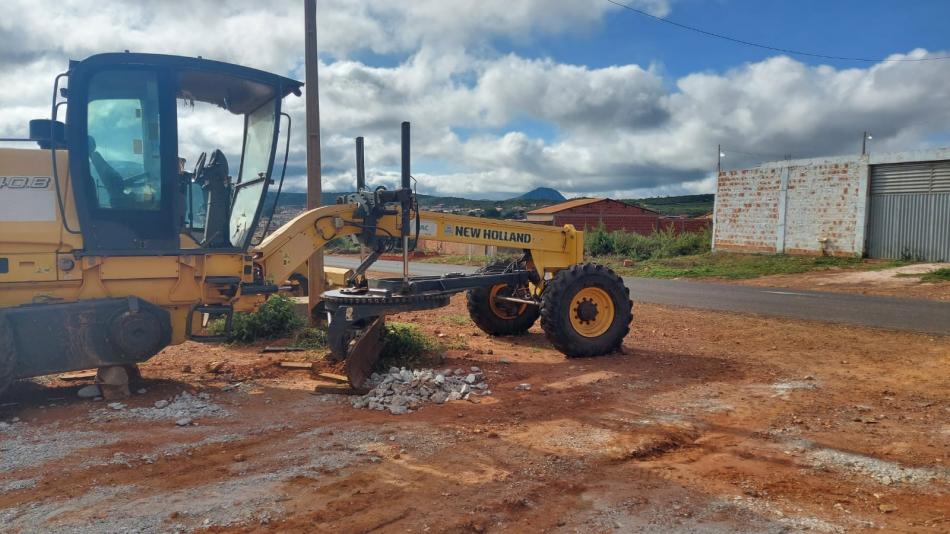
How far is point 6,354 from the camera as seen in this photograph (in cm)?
611

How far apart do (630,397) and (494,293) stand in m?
3.75

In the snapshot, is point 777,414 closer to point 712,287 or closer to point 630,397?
point 630,397

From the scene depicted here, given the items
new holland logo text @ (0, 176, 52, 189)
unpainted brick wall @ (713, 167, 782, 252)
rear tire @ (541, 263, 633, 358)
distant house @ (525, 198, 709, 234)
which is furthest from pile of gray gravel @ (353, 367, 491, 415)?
distant house @ (525, 198, 709, 234)

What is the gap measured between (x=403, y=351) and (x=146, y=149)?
11.1ft

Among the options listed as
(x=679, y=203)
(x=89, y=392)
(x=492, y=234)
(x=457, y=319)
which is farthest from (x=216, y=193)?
(x=679, y=203)

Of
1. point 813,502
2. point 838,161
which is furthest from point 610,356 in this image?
point 838,161

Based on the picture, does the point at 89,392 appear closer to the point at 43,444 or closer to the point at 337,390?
the point at 43,444

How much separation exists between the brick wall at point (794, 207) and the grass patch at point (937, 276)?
4.72m

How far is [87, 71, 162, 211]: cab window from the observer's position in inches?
260

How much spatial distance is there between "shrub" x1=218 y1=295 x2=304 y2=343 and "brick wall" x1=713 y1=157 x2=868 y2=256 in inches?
838

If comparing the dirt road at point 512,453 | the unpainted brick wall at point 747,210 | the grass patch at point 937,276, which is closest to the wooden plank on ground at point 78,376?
the dirt road at point 512,453

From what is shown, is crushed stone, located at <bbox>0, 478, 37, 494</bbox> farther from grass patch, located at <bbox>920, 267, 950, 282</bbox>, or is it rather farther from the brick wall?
the brick wall

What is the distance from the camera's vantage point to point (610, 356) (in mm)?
8953

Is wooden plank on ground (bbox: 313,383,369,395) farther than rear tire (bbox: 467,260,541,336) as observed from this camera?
No
